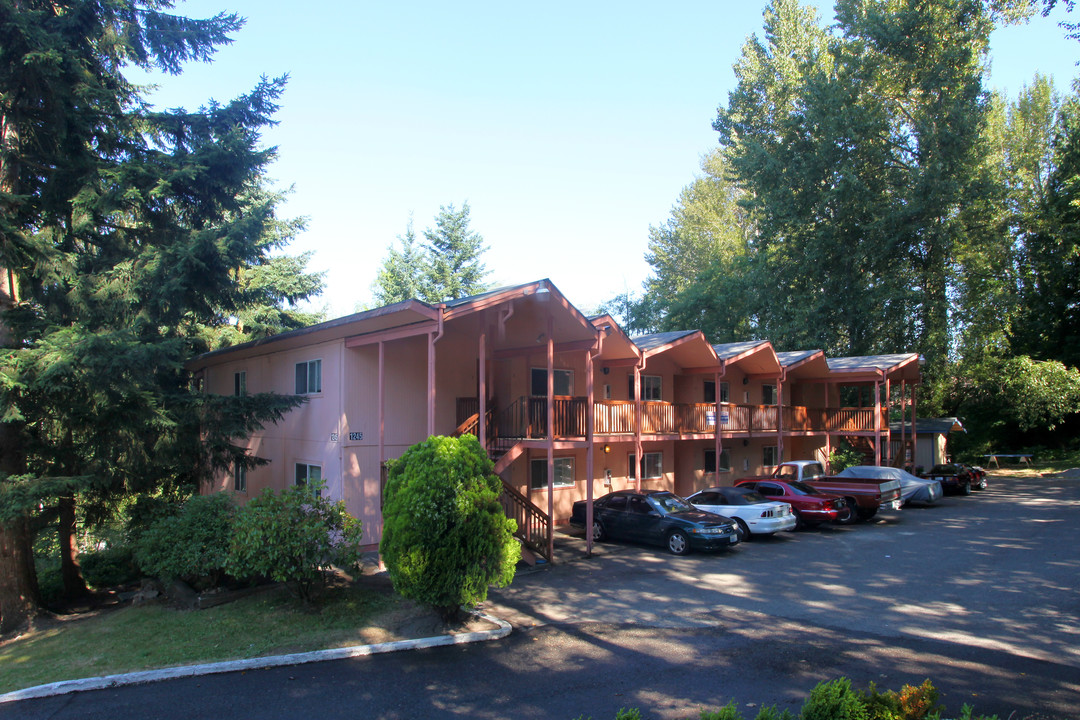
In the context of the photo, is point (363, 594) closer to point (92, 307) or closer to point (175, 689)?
point (175, 689)

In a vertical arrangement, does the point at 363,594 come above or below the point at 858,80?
below

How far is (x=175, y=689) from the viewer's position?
8.14 meters

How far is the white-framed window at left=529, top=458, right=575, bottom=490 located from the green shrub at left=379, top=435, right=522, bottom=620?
28.4 feet

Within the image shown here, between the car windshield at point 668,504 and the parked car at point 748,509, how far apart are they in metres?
1.05

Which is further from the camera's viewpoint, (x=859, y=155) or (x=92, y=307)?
(x=859, y=155)

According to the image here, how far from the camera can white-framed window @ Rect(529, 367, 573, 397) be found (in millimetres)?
18703

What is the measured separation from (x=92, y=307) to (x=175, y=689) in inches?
335

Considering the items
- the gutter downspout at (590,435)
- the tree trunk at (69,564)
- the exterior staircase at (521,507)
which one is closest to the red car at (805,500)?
the gutter downspout at (590,435)

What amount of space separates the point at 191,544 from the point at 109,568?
32.2 feet

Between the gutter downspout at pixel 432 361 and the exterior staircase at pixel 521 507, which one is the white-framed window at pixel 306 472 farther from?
the gutter downspout at pixel 432 361

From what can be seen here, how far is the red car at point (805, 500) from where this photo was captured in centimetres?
A: 1873

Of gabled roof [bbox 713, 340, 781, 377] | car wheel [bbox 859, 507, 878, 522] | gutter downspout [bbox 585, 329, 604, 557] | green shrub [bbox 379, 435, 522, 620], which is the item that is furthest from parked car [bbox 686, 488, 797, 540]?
green shrub [bbox 379, 435, 522, 620]

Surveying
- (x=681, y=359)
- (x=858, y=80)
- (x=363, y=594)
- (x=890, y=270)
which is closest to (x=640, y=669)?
(x=363, y=594)

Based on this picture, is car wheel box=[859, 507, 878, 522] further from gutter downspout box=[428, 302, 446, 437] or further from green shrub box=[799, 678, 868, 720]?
green shrub box=[799, 678, 868, 720]
